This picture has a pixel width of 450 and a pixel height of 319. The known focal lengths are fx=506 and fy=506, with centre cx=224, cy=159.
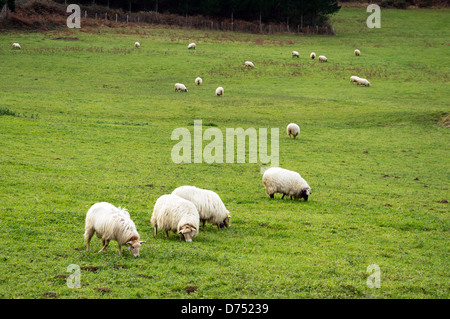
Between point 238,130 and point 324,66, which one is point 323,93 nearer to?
point 324,66

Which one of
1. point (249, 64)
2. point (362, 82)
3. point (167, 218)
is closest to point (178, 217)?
point (167, 218)

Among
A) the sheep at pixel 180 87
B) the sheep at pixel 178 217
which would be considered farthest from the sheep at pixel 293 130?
the sheep at pixel 178 217

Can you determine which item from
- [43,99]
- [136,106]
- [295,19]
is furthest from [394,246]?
[295,19]

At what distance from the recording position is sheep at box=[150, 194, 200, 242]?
1276cm

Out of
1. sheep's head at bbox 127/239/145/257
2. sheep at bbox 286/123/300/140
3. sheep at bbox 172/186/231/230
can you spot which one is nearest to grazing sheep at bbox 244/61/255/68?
sheep at bbox 286/123/300/140

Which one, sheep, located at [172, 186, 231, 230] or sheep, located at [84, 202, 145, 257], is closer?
sheep, located at [84, 202, 145, 257]

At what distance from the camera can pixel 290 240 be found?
13664 millimetres

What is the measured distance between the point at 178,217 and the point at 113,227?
82.3 inches

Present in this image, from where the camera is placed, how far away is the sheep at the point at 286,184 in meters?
18.2

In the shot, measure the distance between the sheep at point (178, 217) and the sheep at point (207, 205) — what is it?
2.47 feet

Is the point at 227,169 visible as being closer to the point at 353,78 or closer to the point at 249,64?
the point at 353,78

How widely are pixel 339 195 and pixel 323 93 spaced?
28.0 metres

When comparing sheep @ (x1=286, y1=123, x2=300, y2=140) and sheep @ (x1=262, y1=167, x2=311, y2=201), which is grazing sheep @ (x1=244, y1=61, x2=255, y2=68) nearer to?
sheep @ (x1=286, y1=123, x2=300, y2=140)

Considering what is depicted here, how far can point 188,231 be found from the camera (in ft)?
41.7
